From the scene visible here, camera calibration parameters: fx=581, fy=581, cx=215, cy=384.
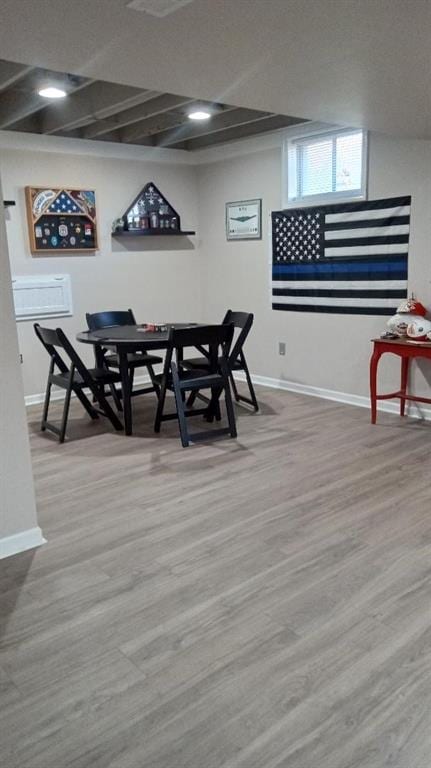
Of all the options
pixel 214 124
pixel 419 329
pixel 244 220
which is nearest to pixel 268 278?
pixel 244 220

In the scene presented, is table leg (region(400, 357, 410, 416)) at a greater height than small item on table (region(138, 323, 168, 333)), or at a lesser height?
lesser

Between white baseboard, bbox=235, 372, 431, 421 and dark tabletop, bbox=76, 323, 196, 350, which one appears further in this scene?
white baseboard, bbox=235, 372, 431, 421

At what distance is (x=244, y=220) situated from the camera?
5766 millimetres

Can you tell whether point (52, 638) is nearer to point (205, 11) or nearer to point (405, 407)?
point (205, 11)

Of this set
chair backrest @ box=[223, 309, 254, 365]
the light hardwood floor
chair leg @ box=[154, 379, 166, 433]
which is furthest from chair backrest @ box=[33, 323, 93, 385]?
chair backrest @ box=[223, 309, 254, 365]

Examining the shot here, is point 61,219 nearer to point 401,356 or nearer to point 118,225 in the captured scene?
point 118,225

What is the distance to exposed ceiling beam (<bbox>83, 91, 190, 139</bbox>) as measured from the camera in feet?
13.1

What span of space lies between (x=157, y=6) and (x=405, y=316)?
302 cm

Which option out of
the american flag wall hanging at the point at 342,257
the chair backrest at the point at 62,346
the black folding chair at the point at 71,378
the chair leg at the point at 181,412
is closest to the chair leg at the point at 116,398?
the black folding chair at the point at 71,378

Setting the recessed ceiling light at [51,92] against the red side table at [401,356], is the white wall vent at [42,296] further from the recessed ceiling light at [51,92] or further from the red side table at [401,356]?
the red side table at [401,356]

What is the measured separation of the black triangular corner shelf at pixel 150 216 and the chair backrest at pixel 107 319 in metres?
0.89

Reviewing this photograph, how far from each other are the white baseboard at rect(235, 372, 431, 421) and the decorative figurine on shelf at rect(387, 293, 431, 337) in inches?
26.8

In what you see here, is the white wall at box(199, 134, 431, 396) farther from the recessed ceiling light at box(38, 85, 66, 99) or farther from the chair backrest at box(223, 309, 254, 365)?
the recessed ceiling light at box(38, 85, 66, 99)

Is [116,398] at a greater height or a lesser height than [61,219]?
lesser
